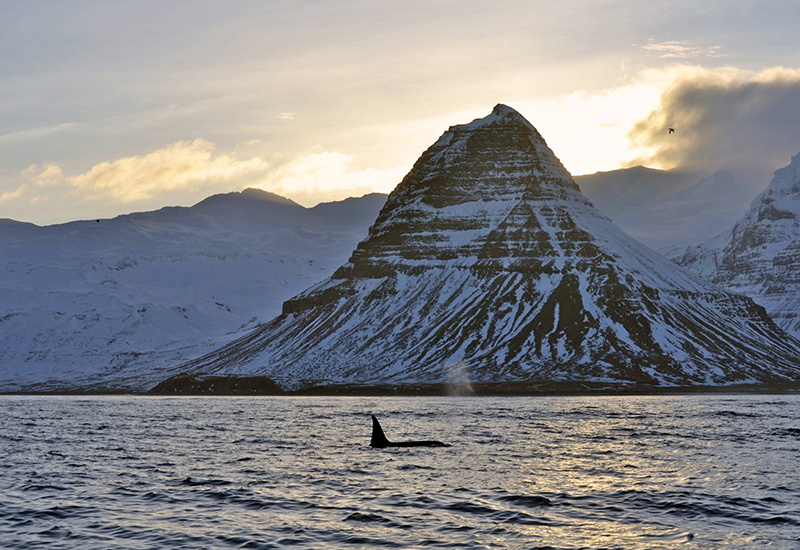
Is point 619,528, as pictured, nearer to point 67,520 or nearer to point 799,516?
point 799,516

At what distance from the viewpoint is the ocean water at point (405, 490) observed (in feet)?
143

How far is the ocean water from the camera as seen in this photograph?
43688 mm

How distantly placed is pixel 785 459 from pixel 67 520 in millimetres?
52845

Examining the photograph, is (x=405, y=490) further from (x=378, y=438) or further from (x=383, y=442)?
(x=378, y=438)

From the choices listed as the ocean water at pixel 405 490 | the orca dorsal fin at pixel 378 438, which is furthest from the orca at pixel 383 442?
the ocean water at pixel 405 490

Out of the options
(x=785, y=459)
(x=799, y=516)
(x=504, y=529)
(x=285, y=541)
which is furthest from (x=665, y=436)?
(x=285, y=541)

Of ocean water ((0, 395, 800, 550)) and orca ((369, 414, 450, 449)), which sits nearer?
ocean water ((0, 395, 800, 550))

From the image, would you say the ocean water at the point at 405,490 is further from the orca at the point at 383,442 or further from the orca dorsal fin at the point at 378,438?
the orca at the point at 383,442

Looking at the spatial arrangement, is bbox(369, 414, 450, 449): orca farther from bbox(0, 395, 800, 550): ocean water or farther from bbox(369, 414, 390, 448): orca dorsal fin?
bbox(0, 395, 800, 550): ocean water

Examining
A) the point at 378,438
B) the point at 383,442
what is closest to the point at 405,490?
the point at 383,442

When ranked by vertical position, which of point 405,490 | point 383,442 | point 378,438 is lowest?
point 383,442

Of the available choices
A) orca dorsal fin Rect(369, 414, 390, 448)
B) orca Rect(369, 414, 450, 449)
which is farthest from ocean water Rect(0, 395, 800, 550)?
orca Rect(369, 414, 450, 449)

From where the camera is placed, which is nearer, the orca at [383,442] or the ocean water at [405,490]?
the ocean water at [405,490]

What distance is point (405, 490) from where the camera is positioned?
189ft
